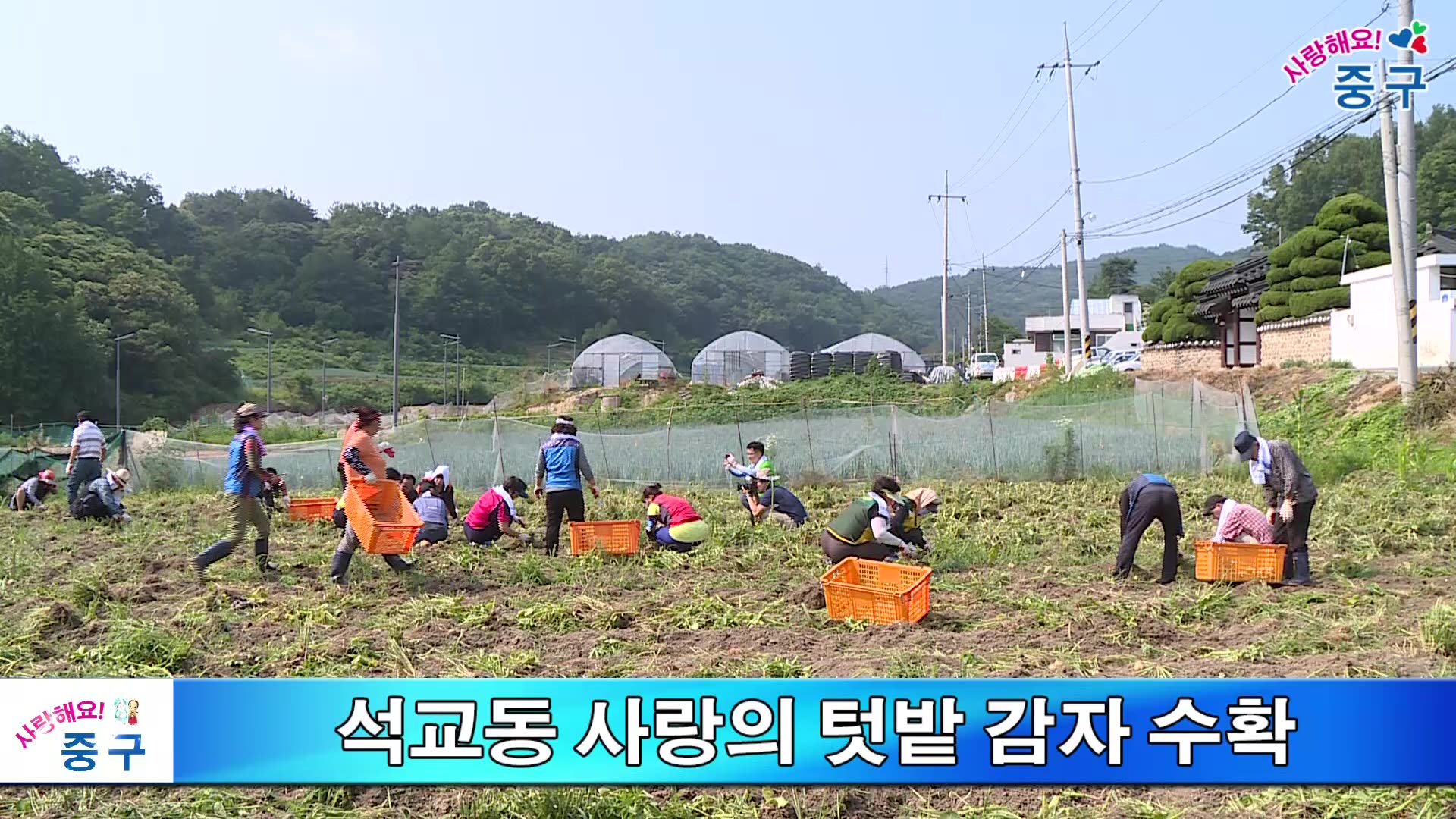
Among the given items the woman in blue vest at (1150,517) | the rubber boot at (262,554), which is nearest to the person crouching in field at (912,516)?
the woman in blue vest at (1150,517)

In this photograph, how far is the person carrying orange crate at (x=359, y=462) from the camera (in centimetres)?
708

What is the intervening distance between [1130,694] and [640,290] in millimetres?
98219

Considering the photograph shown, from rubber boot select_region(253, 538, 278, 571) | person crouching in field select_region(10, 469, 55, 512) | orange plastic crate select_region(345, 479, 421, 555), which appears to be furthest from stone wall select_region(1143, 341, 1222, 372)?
person crouching in field select_region(10, 469, 55, 512)

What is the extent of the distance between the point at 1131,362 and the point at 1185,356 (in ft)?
23.8

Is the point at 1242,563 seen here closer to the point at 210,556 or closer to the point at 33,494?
Answer: the point at 210,556

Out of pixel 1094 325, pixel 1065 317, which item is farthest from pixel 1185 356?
pixel 1094 325

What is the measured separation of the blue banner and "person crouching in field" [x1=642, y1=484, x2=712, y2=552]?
6.03 meters

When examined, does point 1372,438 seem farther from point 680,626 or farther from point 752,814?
point 752,814

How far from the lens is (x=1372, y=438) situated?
15.1 m

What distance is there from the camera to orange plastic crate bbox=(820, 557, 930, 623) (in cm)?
609

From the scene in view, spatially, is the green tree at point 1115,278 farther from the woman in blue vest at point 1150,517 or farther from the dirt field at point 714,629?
the woman in blue vest at point 1150,517

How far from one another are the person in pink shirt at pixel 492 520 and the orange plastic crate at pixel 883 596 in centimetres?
391

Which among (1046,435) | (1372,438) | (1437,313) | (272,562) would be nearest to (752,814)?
(272,562)

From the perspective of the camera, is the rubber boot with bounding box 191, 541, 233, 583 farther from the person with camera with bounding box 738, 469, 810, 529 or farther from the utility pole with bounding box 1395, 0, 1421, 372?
the utility pole with bounding box 1395, 0, 1421, 372
